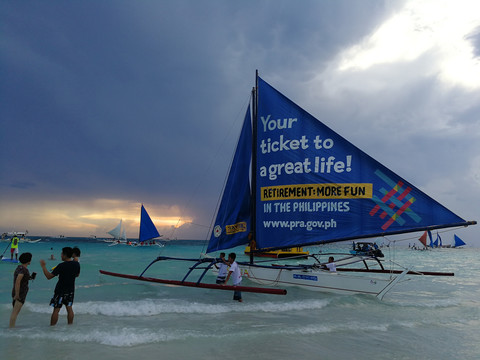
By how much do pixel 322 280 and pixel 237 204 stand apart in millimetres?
5105

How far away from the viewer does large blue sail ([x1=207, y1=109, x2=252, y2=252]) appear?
1463cm

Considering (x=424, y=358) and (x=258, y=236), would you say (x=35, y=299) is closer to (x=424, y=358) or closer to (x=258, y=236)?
(x=258, y=236)

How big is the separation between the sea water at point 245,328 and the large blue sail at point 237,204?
2.59 metres

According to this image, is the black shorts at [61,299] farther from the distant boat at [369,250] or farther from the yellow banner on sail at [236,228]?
the distant boat at [369,250]

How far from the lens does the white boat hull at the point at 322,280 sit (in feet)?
40.1

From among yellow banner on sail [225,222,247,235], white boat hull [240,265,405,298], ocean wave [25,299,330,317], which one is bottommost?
ocean wave [25,299,330,317]

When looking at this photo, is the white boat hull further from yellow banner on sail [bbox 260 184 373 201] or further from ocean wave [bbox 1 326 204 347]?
ocean wave [bbox 1 326 204 347]

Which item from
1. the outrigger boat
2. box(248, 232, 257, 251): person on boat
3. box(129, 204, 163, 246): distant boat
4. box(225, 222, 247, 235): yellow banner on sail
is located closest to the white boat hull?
the outrigger boat

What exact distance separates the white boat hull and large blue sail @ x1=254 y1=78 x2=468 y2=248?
140 cm

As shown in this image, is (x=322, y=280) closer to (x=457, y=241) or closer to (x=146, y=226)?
(x=146, y=226)

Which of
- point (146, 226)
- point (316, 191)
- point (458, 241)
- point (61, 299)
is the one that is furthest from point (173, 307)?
point (458, 241)

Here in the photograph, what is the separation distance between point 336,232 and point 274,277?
12.3 feet

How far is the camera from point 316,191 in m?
12.9

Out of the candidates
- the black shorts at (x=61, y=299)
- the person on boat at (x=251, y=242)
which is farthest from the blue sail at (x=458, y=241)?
the black shorts at (x=61, y=299)
